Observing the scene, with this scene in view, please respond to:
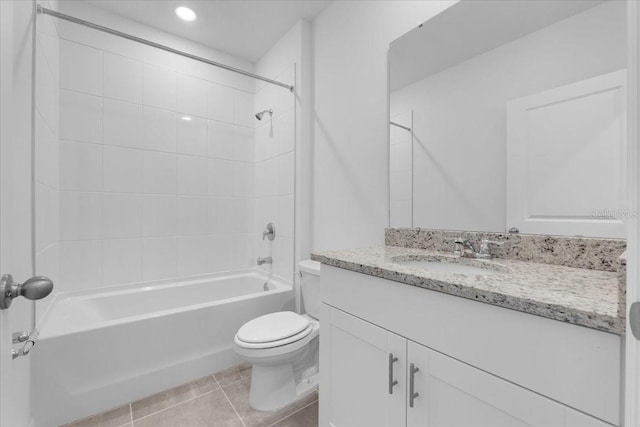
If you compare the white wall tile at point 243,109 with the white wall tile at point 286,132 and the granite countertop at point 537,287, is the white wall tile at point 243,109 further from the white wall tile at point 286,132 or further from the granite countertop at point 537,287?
the granite countertop at point 537,287

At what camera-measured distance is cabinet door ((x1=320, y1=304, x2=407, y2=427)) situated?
2.91 feet

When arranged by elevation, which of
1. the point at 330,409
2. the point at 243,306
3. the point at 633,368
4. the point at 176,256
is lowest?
the point at 330,409

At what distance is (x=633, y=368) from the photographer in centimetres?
35

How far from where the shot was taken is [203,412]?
1.49 metres

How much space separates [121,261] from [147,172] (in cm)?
71

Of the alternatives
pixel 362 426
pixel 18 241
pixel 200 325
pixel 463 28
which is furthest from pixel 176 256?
pixel 463 28

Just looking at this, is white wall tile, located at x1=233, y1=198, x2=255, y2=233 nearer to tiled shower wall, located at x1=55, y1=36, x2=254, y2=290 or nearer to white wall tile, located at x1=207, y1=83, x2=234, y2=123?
tiled shower wall, located at x1=55, y1=36, x2=254, y2=290

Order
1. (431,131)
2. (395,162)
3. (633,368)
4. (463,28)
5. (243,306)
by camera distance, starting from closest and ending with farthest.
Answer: (633,368), (463,28), (431,131), (395,162), (243,306)

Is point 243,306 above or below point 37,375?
above

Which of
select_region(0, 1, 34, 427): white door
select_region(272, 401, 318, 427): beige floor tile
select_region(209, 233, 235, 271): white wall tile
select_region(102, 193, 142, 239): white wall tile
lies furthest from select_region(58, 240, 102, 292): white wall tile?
select_region(272, 401, 318, 427): beige floor tile

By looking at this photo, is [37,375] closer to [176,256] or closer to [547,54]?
[176,256]

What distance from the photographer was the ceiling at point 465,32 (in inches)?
40.2

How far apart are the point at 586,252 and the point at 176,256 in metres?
2.54

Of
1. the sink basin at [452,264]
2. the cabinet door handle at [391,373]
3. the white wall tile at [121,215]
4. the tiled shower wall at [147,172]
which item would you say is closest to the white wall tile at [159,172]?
the tiled shower wall at [147,172]
